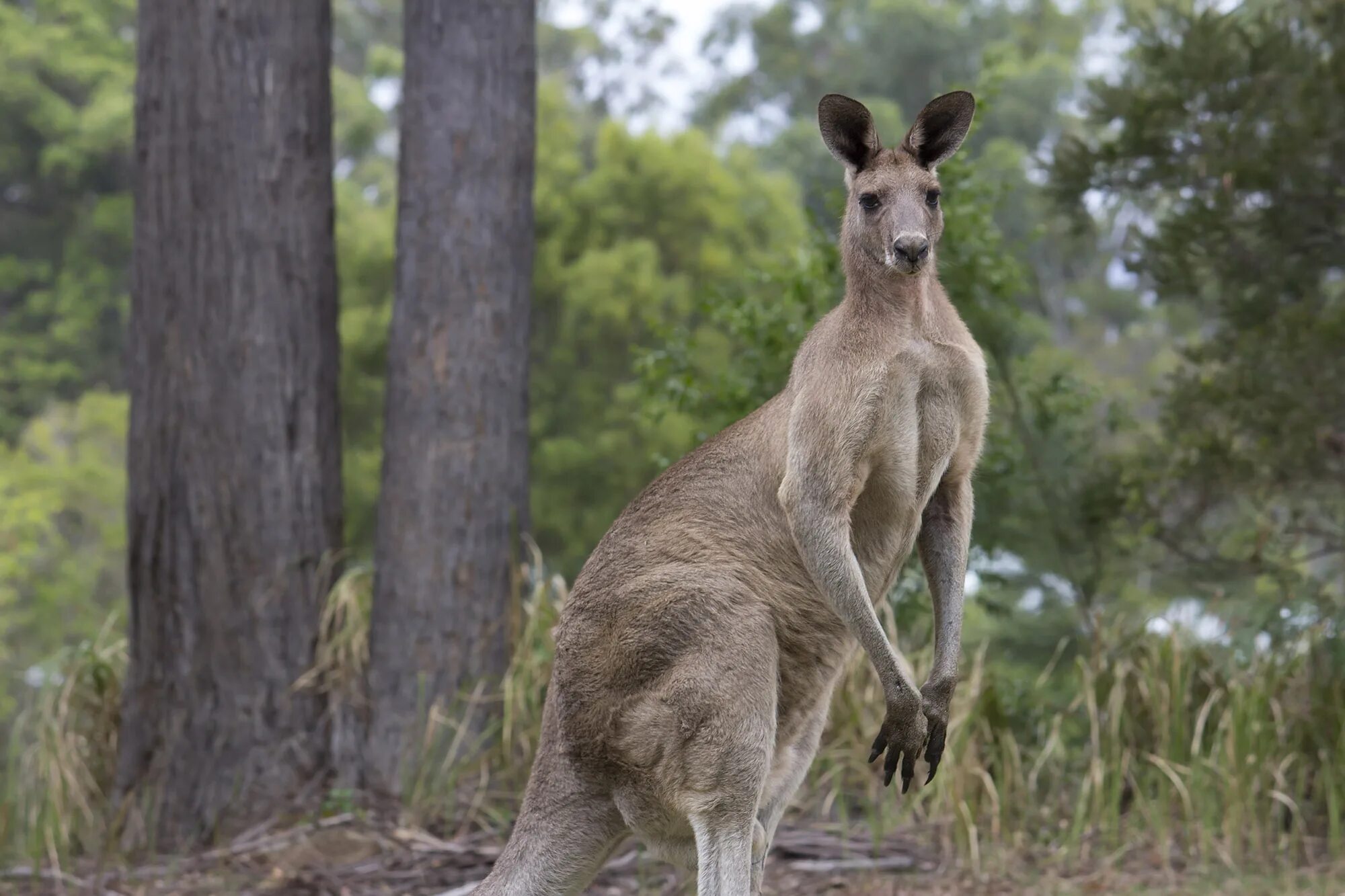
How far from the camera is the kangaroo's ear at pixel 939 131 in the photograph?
3467 mm

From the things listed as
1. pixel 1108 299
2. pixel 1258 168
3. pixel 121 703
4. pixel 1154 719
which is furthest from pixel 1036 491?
pixel 1108 299

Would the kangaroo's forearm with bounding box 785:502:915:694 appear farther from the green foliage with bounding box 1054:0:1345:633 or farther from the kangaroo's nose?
the green foliage with bounding box 1054:0:1345:633

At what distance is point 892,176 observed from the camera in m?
3.40

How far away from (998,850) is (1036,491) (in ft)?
7.41

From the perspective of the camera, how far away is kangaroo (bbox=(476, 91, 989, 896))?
332 centimetres

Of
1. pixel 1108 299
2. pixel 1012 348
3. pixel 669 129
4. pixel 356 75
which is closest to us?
pixel 1012 348

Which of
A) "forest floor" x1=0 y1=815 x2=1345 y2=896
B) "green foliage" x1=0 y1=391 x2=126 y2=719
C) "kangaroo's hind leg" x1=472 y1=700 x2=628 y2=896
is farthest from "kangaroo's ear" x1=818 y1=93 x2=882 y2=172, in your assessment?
"green foliage" x1=0 y1=391 x2=126 y2=719

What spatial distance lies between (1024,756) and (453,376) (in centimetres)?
335

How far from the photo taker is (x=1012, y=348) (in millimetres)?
7355

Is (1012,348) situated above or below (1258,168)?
below

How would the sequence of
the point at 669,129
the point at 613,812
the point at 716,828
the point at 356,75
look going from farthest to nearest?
1. the point at 356,75
2. the point at 669,129
3. the point at 613,812
4. the point at 716,828

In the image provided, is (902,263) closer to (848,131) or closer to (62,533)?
(848,131)

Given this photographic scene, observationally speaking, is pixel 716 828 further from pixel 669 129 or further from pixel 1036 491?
pixel 669 129

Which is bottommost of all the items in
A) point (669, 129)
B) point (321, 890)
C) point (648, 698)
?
point (321, 890)
